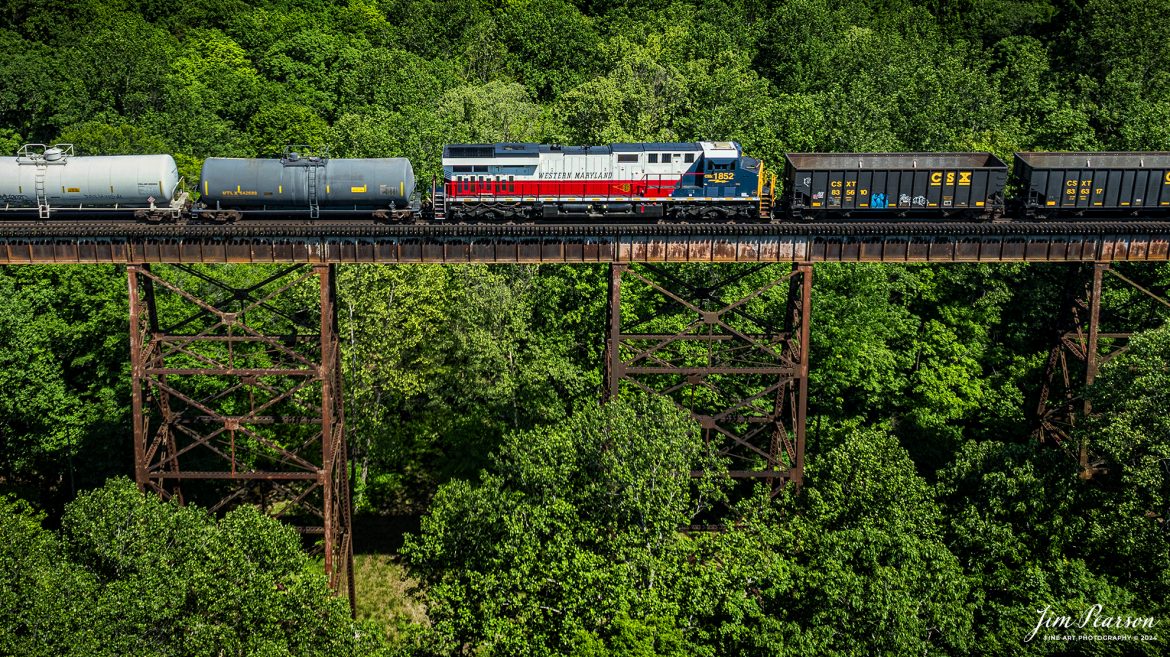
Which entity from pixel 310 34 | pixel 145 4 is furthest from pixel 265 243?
pixel 145 4

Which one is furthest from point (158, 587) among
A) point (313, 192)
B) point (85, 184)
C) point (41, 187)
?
point (41, 187)

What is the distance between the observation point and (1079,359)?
44062mm

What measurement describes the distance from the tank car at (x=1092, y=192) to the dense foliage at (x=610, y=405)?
8.61 feet

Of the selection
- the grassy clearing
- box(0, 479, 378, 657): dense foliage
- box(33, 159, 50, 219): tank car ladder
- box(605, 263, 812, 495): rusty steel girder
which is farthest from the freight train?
the grassy clearing

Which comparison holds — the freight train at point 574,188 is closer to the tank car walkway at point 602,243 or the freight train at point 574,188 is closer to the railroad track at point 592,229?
the railroad track at point 592,229

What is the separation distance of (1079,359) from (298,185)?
30016 millimetres

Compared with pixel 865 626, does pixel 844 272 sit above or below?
above

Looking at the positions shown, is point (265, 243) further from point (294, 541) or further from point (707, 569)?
point (707, 569)

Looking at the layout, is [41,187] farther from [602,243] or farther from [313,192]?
[602,243]

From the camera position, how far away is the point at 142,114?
78188mm

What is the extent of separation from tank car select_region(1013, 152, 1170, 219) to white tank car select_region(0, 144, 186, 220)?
1248 inches

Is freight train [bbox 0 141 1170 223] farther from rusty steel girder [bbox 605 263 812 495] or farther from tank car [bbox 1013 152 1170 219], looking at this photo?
rusty steel girder [bbox 605 263 812 495]

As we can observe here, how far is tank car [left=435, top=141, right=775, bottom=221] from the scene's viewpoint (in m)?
43.5

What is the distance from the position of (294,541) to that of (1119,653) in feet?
79.3
